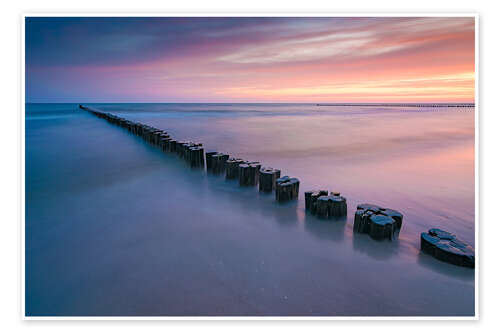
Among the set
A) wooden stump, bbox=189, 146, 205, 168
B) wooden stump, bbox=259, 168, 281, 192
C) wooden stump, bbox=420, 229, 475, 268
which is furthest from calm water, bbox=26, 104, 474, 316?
wooden stump, bbox=189, 146, 205, 168

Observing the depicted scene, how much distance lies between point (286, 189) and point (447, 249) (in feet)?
7.45

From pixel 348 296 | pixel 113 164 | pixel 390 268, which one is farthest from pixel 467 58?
pixel 113 164

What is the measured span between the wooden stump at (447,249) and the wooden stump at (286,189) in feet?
6.51

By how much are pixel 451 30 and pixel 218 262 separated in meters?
4.28

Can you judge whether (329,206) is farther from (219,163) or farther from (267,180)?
(219,163)

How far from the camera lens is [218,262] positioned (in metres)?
2.83

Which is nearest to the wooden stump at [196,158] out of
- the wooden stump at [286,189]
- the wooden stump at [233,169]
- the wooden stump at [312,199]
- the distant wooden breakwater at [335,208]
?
the distant wooden breakwater at [335,208]

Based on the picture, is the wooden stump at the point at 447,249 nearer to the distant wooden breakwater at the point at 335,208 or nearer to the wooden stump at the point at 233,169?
the distant wooden breakwater at the point at 335,208

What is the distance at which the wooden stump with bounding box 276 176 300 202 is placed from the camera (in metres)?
4.35

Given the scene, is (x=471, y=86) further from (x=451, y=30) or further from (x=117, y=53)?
(x=117, y=53)

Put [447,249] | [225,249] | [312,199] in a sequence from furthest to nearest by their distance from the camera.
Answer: [312,199] → [225,249] → [447,249]

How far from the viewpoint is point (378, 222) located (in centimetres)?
314

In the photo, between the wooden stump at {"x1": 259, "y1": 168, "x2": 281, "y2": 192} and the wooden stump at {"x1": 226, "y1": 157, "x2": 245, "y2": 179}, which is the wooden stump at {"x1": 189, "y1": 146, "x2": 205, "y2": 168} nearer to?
the wooden stump at {"x1": 226, "y1": 157, "x2": 245, "y2": 179}

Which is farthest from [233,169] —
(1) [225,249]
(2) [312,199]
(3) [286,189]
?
(1) [225,249]
